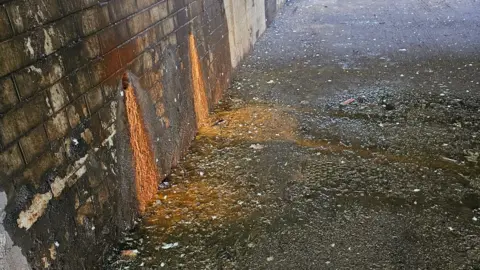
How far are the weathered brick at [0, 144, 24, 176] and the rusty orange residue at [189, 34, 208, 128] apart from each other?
7.67 feet

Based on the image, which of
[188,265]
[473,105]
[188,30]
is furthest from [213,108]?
[473,105]

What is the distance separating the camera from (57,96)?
83.0 inches

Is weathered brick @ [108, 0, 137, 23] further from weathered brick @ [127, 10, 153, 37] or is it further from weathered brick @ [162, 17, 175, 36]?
weathered brick @ [162, 17, 175, 36]

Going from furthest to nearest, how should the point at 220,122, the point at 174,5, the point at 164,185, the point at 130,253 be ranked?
the point at 220,122
the point at 174,5
the point at 164,185
the point at 130,253

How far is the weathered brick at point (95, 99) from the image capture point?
7.80 ft

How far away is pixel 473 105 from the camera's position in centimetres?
430

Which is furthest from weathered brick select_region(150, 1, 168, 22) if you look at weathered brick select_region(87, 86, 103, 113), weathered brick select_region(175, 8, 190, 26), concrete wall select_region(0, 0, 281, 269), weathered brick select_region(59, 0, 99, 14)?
weathered brick select_region(87, 86, 103, 113)

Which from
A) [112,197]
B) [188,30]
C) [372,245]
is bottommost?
[372,245]

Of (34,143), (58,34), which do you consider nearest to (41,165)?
(34,143)

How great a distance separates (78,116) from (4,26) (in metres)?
0.64

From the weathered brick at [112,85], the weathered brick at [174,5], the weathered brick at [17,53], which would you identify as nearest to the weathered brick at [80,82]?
the weathered brick at [112,85]

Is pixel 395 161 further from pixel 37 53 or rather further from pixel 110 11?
pixel 37 53

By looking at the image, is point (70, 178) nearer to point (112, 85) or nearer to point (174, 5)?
point (112, 85)

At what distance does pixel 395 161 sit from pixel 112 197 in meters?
2.30
